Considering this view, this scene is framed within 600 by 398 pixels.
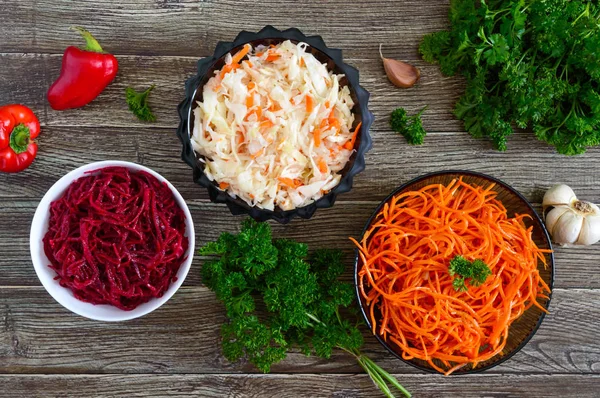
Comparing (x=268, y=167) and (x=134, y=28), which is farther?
(x=134, y=28)

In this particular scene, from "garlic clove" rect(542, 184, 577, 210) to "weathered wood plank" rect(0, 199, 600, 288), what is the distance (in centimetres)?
26

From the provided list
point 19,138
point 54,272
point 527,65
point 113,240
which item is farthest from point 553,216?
point 19,138

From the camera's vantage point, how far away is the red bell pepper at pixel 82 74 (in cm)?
233

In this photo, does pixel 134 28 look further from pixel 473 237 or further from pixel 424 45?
pixel 473 237

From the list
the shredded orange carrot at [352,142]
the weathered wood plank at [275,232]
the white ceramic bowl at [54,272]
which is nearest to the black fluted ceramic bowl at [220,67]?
the shredded orange carrot at [352,142]

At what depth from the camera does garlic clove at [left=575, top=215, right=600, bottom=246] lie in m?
2.43

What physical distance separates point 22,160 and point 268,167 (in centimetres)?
111

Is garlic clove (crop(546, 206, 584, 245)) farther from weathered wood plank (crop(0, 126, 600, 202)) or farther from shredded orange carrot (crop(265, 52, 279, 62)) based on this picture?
shredded orange carrot (crop(265, 52, 279, 62))

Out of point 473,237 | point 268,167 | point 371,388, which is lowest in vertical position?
point 371,388

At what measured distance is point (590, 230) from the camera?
2.44 meters

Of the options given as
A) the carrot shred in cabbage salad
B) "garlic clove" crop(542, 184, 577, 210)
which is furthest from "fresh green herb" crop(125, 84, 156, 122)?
"garlic clove" crop(542, 184, 577, 210)

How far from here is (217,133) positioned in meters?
2.12

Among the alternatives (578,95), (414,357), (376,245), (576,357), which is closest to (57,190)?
(376,245)

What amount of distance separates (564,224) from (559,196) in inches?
5.1
